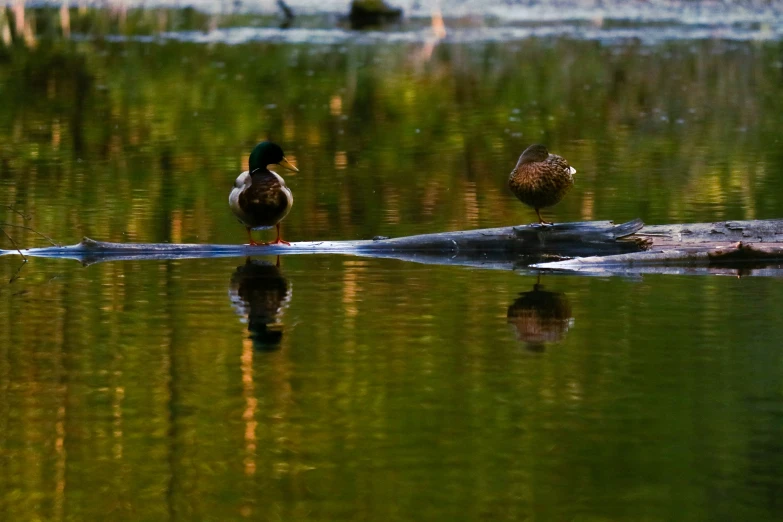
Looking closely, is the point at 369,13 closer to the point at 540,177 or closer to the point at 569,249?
the point at 540,177

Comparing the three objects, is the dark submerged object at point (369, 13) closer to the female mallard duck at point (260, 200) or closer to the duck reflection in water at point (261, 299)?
the female mallard duck at point (260, 200)

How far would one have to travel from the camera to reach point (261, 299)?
12.4 meters

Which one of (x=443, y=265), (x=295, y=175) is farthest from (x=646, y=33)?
(x=443, y=265)

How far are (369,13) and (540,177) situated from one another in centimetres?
3973

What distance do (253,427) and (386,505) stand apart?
4.83ft

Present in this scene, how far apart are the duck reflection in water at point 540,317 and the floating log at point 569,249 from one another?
1.03m

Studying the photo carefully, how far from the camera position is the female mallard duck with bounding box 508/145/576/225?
1441cm

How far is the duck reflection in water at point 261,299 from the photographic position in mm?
10961

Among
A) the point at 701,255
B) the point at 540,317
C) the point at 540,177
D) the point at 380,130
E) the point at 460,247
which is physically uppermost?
the point at 380,130

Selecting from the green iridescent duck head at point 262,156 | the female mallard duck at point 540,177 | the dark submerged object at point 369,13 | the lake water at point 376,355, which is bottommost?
the lake water at point 376,355

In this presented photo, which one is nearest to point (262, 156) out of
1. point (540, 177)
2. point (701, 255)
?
point (540, 177)

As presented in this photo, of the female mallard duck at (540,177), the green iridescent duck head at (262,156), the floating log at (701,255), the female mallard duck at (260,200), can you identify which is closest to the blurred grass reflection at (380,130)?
the green iridescent duck head at (262,156)

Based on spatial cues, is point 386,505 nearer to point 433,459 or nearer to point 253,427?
point 433,459

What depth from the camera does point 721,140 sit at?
84.0 ft
